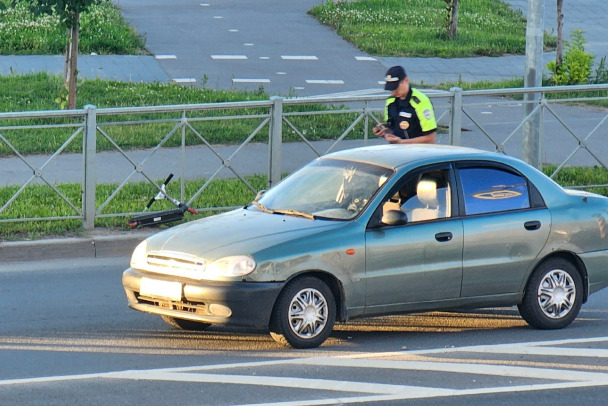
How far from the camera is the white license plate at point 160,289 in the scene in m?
8.06

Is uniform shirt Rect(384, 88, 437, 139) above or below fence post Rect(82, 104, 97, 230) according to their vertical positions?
above

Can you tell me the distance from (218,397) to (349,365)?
1128mm

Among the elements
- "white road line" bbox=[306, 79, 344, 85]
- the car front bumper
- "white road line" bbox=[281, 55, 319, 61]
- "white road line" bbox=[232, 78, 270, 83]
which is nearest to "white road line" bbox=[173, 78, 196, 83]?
"white road line" bbox=[232, 78, 270, 83]

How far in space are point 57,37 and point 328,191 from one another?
1798 cm

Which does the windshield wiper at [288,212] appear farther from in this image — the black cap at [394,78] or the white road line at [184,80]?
the white road line at [184,80]

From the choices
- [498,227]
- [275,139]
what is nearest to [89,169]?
[275,139]

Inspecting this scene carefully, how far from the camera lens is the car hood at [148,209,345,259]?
26.5 ft

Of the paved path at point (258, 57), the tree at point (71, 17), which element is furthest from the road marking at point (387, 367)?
the paved path at point (258, 57)

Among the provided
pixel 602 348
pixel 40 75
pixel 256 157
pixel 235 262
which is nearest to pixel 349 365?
pixel 235 262

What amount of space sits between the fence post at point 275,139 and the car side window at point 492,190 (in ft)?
14.7

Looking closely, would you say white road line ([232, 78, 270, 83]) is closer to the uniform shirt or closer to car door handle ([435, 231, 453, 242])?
the uniform shirt

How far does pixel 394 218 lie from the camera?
27.5 ft

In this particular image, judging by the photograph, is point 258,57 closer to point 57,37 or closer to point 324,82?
point 324,82

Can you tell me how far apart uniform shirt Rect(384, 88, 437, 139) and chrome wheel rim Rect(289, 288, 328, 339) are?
345cm
